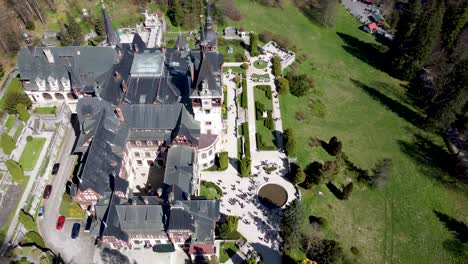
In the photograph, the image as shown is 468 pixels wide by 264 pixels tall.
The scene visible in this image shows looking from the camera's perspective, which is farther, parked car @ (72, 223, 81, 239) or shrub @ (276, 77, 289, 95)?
shrub @ (276, 77, 289, 95)

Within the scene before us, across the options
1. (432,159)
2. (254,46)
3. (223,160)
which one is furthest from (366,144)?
(254,46)

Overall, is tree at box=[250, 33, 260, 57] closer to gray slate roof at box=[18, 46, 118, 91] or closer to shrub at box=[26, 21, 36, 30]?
gray slate roof at box=[18, 46, 118, 91]

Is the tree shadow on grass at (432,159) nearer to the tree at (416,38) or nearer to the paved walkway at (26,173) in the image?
the tree at (416,38)

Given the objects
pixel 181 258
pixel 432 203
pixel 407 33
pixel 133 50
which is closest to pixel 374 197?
pixel 432 203

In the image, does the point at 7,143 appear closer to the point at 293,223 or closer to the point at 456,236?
the point at 293,223

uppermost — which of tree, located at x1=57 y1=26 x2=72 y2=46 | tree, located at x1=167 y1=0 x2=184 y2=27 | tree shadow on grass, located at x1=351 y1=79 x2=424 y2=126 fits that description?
tree, located at x1=167 y1=0 x2=184 y2=27

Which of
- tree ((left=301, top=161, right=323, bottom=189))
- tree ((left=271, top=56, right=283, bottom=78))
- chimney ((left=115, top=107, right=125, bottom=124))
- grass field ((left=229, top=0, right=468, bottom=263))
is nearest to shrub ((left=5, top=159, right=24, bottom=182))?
chimney ((left=115, top=107, right=125, bottom=124))

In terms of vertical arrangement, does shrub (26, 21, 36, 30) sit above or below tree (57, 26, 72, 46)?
above
